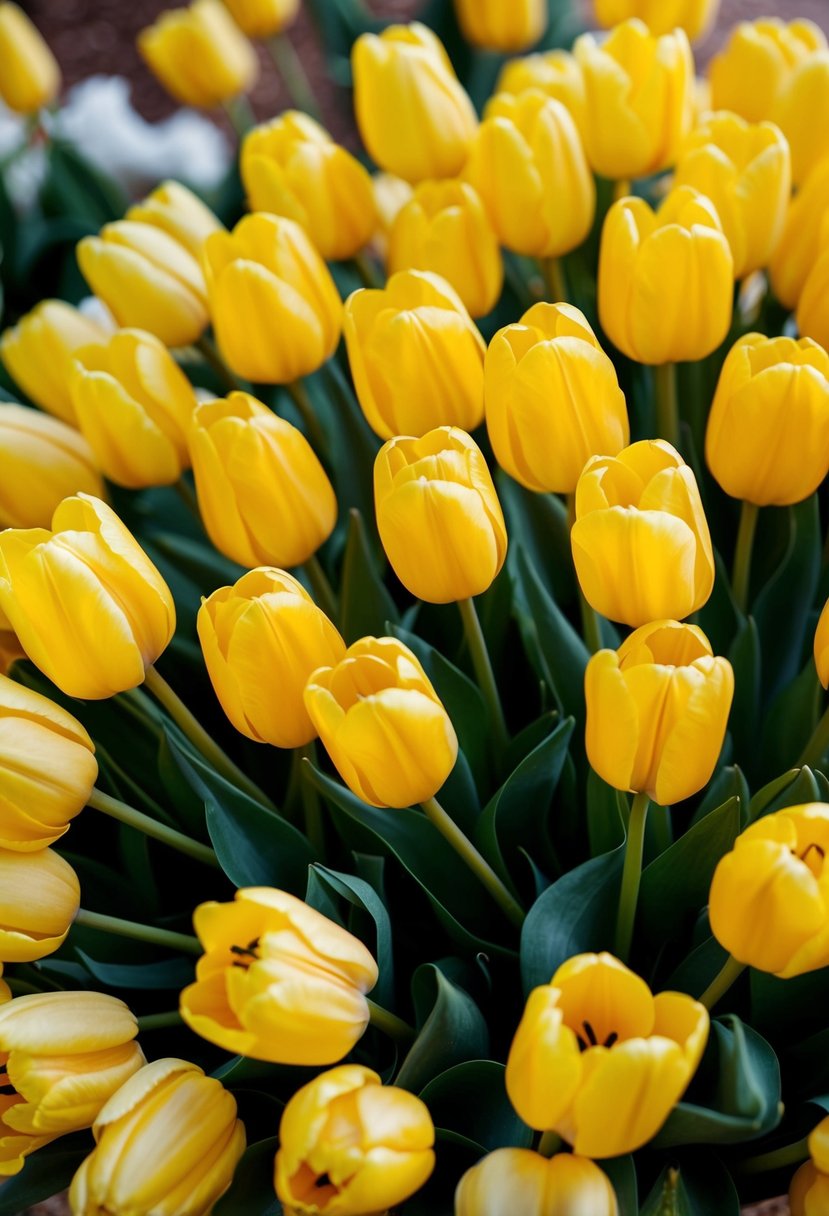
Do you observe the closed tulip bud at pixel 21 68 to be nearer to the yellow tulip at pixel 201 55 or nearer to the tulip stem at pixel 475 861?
the yellow tulip at pixel 201 55

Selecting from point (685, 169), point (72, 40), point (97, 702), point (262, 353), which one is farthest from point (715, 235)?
point (72, 40)

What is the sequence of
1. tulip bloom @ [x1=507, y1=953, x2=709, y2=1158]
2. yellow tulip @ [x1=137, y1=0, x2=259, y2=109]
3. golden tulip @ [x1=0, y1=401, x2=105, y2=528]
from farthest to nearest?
1. yellow tulip @ [x1=137, y1=0, x2=259, y2=109]
2. golden tulip @ [x1=0, y1=401, x2=105, y2=528]
3. tulip bloom @ [x1=507, y1=953, x2=709, y2=1158]

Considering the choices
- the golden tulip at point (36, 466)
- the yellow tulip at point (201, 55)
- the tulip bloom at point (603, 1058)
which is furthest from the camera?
the yellow tulip at point (201, 55)

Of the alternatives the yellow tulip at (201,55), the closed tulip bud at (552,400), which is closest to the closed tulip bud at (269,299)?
the closed tulip bud at (552,400)

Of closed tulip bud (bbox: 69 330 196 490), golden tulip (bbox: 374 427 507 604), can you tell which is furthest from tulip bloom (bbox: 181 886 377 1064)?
closed tulip bud (bbox: 69 330 196 490)

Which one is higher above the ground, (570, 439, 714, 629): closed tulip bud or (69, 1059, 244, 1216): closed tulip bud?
(570, 439, 714, 629): closed tulip bud

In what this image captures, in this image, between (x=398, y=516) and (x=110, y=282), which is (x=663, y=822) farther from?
(x=110, y=282)

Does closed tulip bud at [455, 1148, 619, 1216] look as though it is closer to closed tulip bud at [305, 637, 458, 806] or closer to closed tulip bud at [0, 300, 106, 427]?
closed tulip bud at [305, 637, 458, 806]
